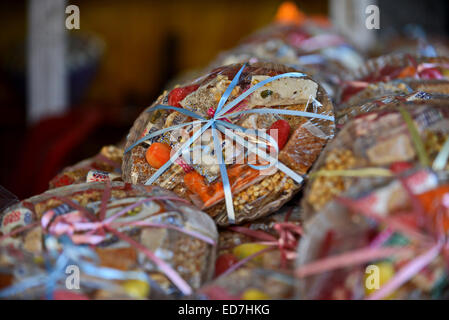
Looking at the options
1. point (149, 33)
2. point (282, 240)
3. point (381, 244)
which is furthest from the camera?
point (149, 33)

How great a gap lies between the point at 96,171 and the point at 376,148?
0.63 metres

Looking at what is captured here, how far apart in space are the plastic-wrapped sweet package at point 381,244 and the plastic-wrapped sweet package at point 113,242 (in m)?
0.20

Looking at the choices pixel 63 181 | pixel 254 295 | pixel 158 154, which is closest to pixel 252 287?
pixel 254 295

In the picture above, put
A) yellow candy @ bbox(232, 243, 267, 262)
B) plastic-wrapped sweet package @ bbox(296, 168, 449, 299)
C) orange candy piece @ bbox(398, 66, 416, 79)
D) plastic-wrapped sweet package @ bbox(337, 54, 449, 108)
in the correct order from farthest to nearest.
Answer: orange candy piece @ bbox(398, 66, 416, 79)
plastic-wrapped sweet package @ bbox(337, 54, 449, 108)
yellow candy @ bbox(232, 243, 267, 262)
plastic-wrapped sweet package @ bbox(296, 168, 449, 299)

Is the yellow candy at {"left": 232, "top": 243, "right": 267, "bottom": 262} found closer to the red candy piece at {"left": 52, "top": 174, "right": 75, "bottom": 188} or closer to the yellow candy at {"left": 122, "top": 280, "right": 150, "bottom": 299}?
the yellow candy at {"left": 122, "top": 280, "right": 150, "bottom": 299}

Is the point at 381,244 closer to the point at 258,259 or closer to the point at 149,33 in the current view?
the point at 258,259

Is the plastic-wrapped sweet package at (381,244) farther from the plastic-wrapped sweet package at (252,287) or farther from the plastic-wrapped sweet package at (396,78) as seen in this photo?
the plastic-wrapped sweet package at (396,78)

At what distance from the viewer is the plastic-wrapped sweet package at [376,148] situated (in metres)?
0.69

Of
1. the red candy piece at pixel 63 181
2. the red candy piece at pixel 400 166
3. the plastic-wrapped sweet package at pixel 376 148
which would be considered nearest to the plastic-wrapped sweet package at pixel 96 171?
the red candy piece at pixel 63 181

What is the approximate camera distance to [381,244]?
2.06 ft

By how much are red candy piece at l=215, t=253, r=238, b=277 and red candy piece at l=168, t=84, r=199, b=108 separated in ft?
1.10

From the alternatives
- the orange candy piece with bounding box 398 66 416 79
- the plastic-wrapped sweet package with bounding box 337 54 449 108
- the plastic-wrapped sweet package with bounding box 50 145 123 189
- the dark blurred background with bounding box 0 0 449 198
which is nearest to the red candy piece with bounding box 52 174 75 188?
the plastic-wrapped sweet package with bounding box 50 145 123 189

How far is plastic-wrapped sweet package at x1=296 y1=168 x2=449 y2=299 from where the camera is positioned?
0.62 m
